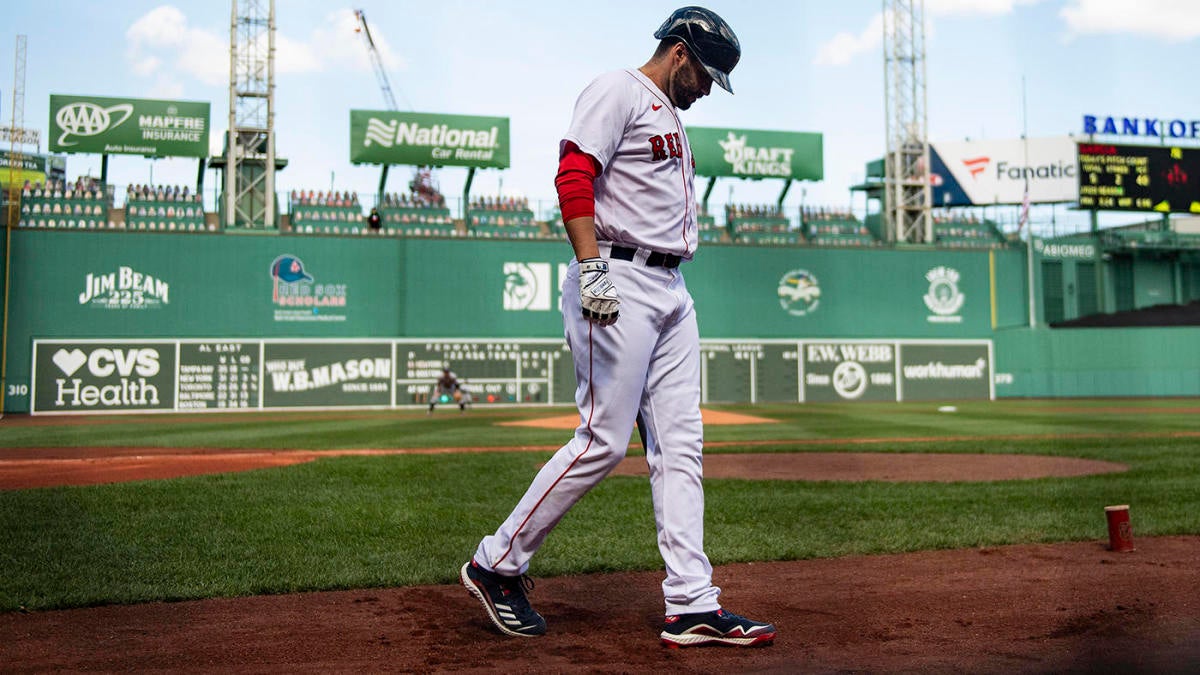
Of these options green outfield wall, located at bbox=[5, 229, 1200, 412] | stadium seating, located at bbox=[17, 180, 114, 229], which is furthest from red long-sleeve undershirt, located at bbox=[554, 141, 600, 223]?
stadium seating, located at bbox=[17, 180, 114, 229]

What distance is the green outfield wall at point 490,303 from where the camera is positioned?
26.9 m

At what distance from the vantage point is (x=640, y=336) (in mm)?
3211

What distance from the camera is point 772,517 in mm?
6238

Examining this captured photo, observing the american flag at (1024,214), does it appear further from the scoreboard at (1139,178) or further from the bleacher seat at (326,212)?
the bleacher seat at (326,212)

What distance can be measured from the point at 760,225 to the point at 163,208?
Answer: 65.7 feet

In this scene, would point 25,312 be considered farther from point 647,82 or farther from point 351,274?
point 647,82

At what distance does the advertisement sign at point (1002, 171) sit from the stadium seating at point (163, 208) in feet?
95.1

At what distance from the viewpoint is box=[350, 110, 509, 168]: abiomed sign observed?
1345 inches

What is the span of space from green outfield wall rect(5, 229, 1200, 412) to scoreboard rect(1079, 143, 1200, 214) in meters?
4.93

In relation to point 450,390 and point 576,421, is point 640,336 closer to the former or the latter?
point 576,421

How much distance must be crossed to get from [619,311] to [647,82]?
0.81 metres

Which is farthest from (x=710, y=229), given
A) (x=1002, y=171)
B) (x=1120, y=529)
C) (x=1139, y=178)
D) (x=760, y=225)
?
(x=1120, y=529)

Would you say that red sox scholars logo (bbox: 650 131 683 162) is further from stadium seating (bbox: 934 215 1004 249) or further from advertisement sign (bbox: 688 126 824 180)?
stadium seating (bbox: 934 215 1004 249)

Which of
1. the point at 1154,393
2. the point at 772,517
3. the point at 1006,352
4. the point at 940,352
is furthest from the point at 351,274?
the point at 1154,393
